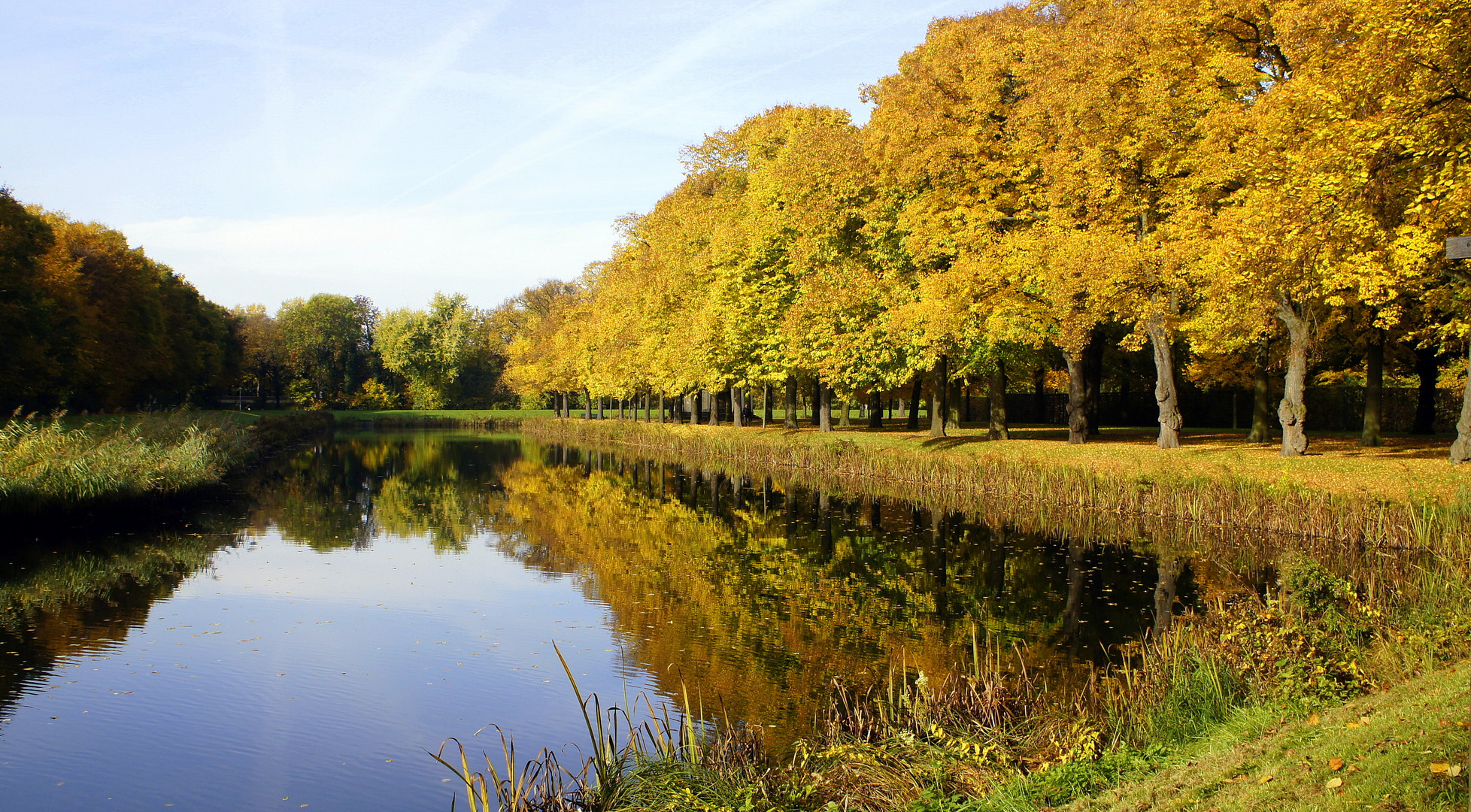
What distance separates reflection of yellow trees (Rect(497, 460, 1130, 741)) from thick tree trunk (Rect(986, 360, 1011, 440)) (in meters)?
8.20

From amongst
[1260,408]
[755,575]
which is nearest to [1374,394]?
[1260,408]

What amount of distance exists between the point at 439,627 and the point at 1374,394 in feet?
83.4

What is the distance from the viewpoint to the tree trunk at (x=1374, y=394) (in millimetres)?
25406

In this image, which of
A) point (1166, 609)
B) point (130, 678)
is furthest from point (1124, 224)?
point (130, 678)

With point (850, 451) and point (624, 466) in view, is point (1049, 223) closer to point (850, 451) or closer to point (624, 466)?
point (850, 451)

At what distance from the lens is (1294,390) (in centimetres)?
2259

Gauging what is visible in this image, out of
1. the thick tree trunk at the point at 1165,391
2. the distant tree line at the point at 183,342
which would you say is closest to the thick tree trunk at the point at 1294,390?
the thick tree trunk at the point at 1165,391

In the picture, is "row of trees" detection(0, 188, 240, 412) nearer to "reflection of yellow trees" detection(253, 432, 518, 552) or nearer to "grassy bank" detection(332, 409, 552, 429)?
"reflection of yellow trees" detection(253, 432, 518, 552)

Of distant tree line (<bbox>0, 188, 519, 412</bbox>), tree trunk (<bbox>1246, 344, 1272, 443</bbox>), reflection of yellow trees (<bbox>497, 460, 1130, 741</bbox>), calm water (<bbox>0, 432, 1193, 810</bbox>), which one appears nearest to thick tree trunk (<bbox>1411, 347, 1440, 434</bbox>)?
tree trunk (<bbox>1246, 344, 1272, 443</bbox>)

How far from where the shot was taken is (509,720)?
31.3ft

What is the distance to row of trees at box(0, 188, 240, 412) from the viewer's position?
36656 millimetres

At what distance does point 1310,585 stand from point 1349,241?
12601mm

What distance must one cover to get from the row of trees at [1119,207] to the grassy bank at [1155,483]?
1.84m

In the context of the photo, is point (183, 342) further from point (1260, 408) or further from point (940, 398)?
point (1260, 408)
